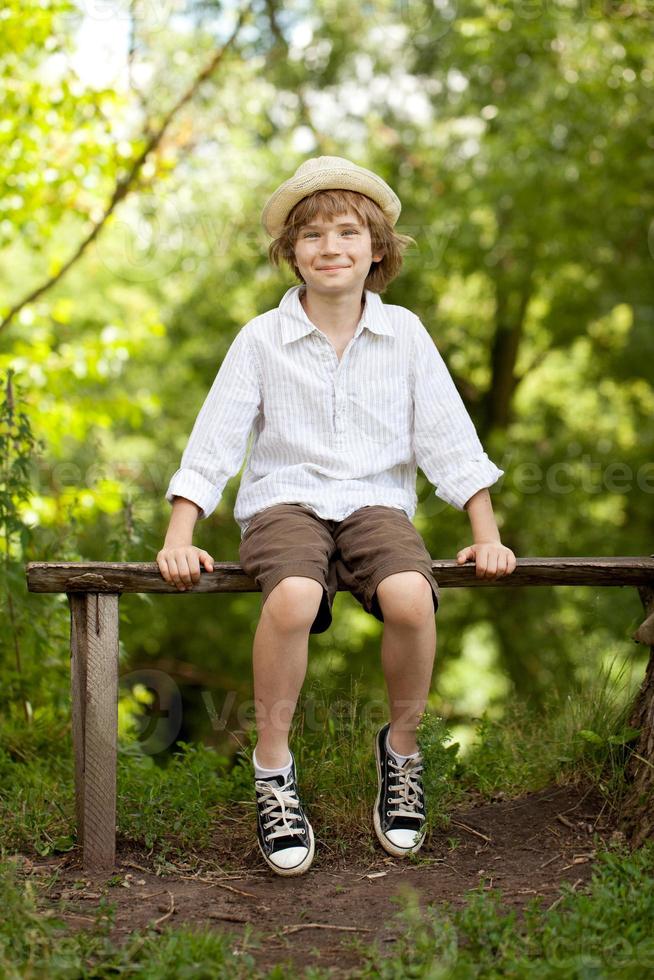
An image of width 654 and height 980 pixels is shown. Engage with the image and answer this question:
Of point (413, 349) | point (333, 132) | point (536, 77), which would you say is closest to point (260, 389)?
point (413, 349)

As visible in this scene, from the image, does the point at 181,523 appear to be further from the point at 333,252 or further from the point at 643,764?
the point at 643,764

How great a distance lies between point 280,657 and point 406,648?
34 cm

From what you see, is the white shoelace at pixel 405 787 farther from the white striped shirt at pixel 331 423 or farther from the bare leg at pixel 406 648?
the white striped shirt at pixel 331 423

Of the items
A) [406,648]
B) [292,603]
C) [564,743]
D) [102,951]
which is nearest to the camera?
[102,951]

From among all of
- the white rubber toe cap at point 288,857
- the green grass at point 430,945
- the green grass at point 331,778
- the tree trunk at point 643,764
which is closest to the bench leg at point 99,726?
the green grass at point 331,778

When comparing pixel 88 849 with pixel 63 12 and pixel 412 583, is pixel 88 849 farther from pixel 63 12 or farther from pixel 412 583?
pixel 63 12

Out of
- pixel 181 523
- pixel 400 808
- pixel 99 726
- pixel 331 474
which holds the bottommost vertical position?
pixel 400 808

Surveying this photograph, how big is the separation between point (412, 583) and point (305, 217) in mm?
1138

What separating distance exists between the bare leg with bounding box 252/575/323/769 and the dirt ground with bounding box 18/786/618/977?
0.35 meters

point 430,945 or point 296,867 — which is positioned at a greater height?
point 296,867

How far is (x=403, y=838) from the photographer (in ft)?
10.0

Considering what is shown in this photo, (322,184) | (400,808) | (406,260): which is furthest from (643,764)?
(406,260)

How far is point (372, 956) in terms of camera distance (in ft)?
7.79

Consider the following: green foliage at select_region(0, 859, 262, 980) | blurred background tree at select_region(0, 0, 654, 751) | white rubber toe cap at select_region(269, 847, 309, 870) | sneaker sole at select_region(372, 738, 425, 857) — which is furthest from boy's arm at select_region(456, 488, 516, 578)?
blurred background tree at select_region(0, 0, 654, 751)
